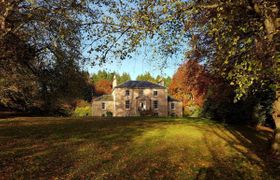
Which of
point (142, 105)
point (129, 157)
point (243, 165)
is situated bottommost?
point (243, 165)

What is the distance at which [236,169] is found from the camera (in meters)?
10.3

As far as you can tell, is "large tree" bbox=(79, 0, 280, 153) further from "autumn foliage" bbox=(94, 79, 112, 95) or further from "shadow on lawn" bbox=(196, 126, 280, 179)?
"autumn foliage" bbox=(94, 79, 112, 95)

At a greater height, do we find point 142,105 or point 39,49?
point 39,49

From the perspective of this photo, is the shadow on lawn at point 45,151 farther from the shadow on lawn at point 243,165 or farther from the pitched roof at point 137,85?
the pitched roof at point 137,85

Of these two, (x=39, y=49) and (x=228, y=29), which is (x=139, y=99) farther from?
(x=228, y=29)

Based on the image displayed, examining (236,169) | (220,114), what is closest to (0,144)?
(236,169)

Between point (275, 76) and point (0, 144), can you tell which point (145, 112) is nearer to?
point (0, 144)

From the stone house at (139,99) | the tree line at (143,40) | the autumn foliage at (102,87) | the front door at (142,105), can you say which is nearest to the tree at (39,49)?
the tree line at (143,40)

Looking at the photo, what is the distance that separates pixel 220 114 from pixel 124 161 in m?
18.9

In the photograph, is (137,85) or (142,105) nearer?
(142,105)

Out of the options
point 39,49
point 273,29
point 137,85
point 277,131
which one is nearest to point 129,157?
point 277,131

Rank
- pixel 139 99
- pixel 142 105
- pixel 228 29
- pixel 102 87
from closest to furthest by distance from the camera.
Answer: pixel 228 29, pixel 139 99, pixel 142 105, pixel 102 87

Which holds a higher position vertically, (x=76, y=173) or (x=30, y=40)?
(x=30, y=40)

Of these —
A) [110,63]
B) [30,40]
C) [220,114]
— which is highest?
[30,40]
